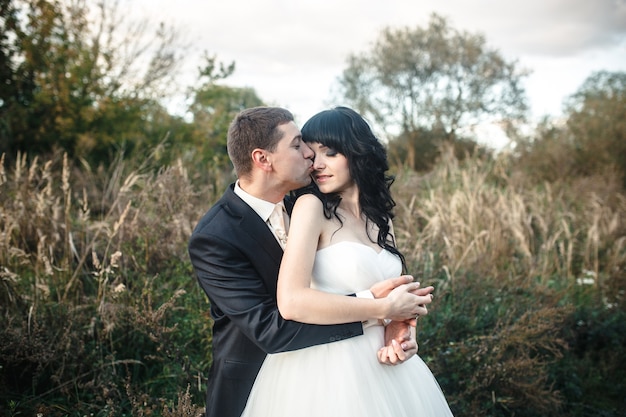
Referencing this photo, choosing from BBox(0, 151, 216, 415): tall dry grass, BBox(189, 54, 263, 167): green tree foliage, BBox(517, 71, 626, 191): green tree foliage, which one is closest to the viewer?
BBox(0, 151, 216, 415): tall dry grass

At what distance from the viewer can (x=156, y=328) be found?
318 cm

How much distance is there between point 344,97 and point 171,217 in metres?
20.4

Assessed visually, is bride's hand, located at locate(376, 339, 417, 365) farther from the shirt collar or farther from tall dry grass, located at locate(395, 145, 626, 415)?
tall dry grass, located at locate(395, 145, 626, 415)

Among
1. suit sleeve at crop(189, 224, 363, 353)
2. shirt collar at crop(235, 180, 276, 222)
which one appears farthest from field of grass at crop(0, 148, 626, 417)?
shirt collar at crop(235, 180, 276, 222)

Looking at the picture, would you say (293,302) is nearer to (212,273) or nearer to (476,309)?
(212,273)

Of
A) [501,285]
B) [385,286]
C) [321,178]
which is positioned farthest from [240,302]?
[501,285]

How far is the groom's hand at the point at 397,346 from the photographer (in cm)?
215

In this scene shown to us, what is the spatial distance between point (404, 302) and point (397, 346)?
0.20 meters

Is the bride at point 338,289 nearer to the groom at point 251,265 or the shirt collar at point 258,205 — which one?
the groom at point 251,265

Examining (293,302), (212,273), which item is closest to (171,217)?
(212,273)

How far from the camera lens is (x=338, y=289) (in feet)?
7.31

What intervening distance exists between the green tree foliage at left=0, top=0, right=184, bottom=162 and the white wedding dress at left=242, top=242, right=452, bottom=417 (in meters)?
6.94

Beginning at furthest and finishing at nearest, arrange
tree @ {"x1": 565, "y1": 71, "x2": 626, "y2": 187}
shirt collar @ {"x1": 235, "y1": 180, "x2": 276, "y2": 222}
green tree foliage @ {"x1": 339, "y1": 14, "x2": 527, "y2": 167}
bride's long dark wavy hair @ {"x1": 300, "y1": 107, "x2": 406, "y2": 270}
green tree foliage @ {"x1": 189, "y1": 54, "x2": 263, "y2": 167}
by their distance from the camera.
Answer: green tree foliage @ {"x1": 339, "y1": 14, "x2": 527, "y2": 167}, tree @ {"x1": 565, "y1": 71, "x2": 626, "y2": 187}, green tree foliage @ {"x1": 189, "y1": 54, "x2": 263, "y2": 167}, bride's long dark wavy hair @ {"x1": 300, "y1": 107, "x2": 406, "y2": 270}, shirt collar @ {"x1": 235, "y1": 180, "x2": 276, "y2": 222}

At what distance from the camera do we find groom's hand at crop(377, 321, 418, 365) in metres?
2.15
